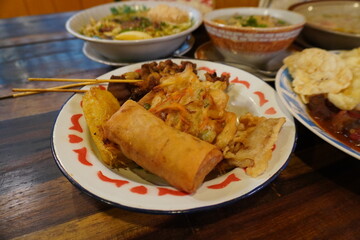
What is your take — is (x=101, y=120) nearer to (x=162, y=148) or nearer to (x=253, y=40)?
(x=162, y=148)

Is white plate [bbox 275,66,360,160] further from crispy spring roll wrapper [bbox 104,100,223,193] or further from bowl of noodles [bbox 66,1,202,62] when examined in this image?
bowl of noodles [bbox 66,1,202,62]

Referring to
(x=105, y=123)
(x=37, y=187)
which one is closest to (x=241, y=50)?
(x=105, y=123)

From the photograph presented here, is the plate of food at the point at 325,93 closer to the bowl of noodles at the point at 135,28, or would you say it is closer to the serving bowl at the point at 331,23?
the serving bowl at the point at 331,23

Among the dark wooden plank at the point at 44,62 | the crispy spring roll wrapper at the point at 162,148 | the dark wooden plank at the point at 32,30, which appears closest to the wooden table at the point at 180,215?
the crispy spring roll wrapper at the point at 162,148

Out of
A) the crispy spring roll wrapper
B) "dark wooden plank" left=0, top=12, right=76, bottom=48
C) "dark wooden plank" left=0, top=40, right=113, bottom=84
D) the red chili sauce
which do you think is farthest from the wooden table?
"dark wooden plank" left=0, top=12, right=76, bottom=48

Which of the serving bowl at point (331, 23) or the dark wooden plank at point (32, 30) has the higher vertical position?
the serving bowl at point (331, 23)

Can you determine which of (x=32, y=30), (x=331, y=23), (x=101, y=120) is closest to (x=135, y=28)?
(x=32, y=30)
